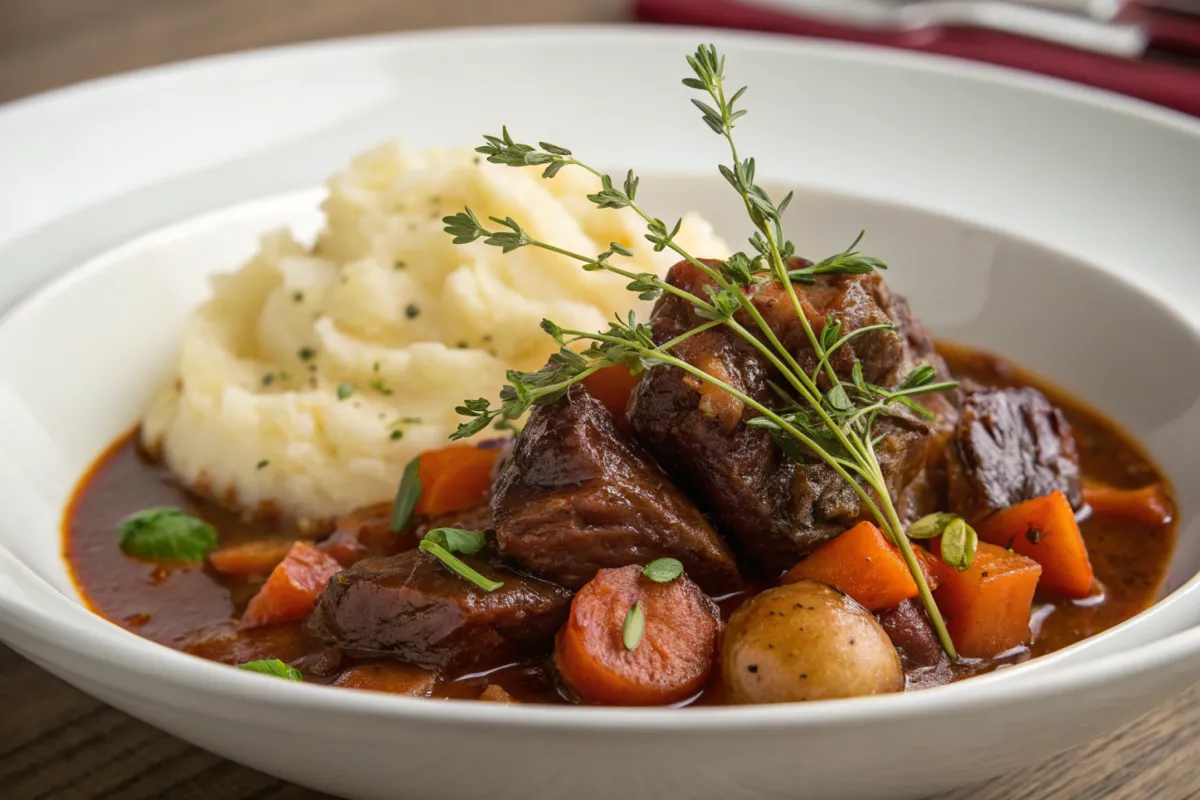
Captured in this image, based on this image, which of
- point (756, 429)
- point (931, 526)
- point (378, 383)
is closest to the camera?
point (756, 429)

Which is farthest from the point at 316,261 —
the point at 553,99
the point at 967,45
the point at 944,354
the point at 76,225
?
the point at 967,45

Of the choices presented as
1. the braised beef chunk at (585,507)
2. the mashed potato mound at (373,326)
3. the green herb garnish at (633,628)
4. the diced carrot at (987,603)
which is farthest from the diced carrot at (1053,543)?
the mashed potato mound at (373,326)

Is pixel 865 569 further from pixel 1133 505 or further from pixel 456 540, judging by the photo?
pixel 1133 505

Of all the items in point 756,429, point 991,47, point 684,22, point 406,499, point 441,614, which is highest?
point 991,47

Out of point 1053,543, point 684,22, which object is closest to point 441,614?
point 1053,543

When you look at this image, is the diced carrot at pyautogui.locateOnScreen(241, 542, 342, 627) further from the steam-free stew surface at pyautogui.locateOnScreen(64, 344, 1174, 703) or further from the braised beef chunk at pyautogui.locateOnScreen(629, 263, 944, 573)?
the braised beef chunk at pyautogui.locateOnScreen(629, 263, 944, 573)

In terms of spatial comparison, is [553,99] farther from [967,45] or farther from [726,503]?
[726,503]
